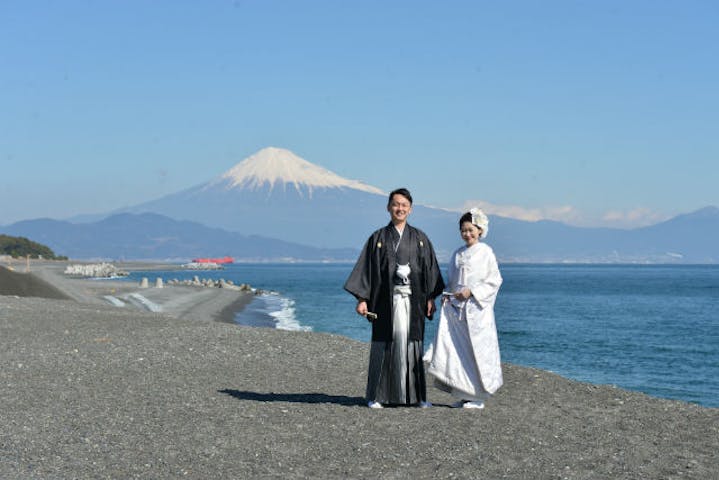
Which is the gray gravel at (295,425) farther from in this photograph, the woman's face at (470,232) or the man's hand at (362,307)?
Result: the woman's face at (470,232)

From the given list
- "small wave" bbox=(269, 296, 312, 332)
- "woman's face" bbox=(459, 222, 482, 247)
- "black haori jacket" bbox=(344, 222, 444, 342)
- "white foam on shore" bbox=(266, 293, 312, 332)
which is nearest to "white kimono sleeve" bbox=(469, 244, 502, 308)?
"woman's face" bbox=(459, 222, 482, 247)

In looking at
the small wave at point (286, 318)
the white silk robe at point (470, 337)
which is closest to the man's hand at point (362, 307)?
the white silk robe at point (470, 337)

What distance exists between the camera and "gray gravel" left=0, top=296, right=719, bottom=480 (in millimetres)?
7605

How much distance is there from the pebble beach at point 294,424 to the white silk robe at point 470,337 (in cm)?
32

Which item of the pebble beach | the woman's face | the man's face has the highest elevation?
the man's face

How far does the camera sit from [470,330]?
10305mm

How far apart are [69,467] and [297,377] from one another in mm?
5736

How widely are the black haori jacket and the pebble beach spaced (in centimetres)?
89

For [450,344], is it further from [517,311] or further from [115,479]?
[517,311]

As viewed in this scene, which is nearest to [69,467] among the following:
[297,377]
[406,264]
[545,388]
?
[406,264]

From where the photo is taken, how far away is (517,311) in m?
55.6

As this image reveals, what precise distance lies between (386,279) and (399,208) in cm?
75

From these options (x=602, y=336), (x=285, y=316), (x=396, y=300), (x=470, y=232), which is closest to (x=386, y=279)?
(x=396, y=300)

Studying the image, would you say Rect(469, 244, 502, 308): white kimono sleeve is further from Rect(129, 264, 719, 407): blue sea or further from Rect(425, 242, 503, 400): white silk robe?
Rect(129, 264, 719, 407): blue sea
